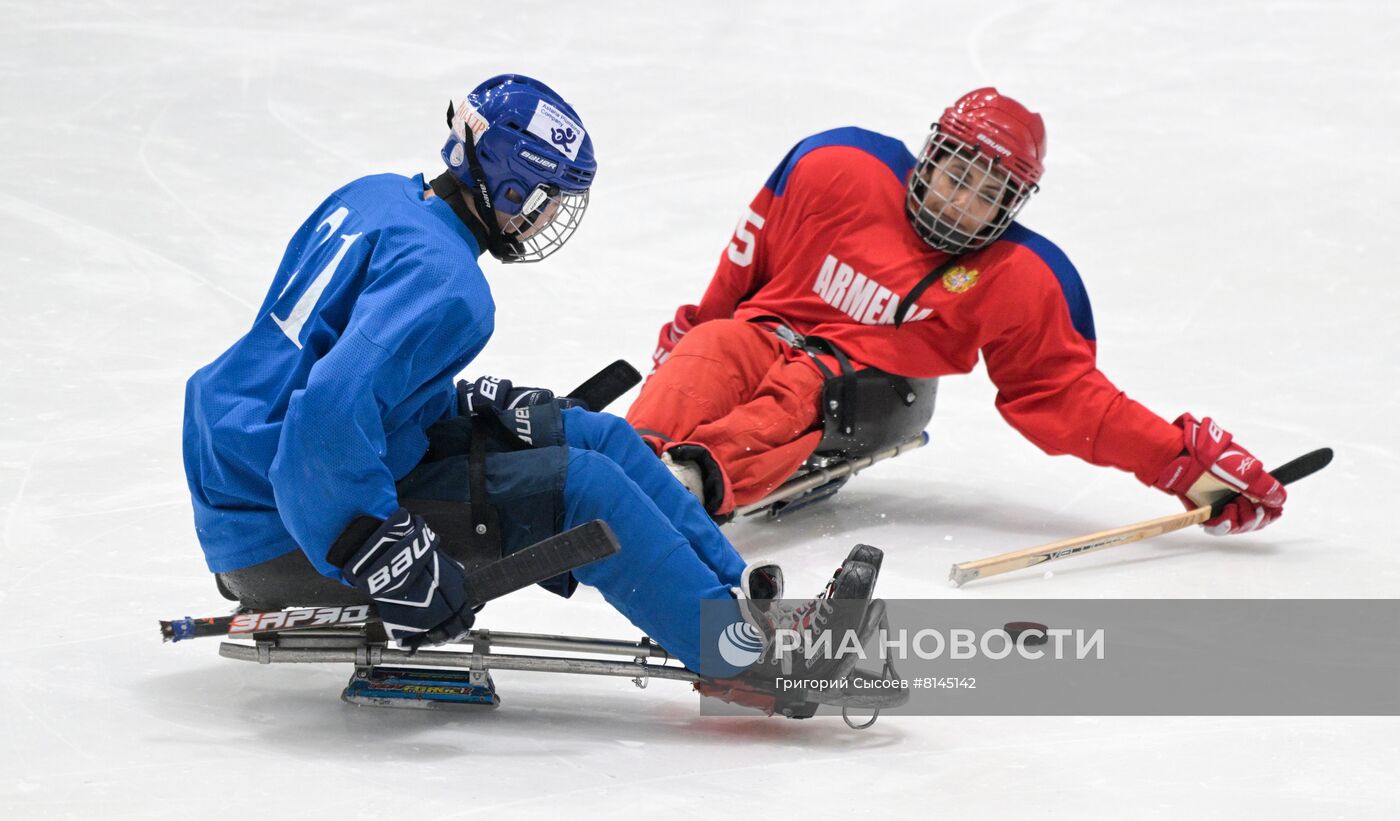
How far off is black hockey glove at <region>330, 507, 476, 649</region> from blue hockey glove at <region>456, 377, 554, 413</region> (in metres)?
0.54

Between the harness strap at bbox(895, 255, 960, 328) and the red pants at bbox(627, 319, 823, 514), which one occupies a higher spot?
the harness strap at bbox(895, 255, 960, 328)

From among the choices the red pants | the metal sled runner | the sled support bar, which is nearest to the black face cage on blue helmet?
the metal sled runner

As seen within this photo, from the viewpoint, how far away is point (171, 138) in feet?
24.3

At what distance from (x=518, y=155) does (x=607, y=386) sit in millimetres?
824

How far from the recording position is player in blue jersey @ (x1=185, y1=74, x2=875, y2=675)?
286 cm

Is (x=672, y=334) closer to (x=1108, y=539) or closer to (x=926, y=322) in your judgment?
(x=926, y=322)

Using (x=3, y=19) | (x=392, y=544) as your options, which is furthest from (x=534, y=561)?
(x=3, y=19)

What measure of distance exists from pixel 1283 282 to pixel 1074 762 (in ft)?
13.4

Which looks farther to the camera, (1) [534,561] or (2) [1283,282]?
(2) [1283,282]

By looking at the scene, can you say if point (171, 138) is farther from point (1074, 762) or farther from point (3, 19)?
point (1074, 762)

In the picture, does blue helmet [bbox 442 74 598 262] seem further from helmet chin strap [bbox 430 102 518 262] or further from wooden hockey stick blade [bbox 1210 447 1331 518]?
wooden hockey stick blade [bbox 1210 447 1331 518]

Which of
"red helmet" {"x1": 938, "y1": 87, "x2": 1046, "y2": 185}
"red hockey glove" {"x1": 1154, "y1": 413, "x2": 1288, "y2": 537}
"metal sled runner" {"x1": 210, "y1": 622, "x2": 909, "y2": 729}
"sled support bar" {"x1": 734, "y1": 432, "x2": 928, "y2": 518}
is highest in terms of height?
"red helmet" {"x1": 938, "y1": 87, "x2": 1046, "y2": 185}

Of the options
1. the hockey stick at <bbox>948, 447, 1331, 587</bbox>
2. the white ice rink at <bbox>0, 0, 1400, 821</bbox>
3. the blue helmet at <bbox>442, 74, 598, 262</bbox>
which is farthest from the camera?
the hockey stick at <bbox>948, 447, 1331, 587</bbox>

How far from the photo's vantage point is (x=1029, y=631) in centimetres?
395
